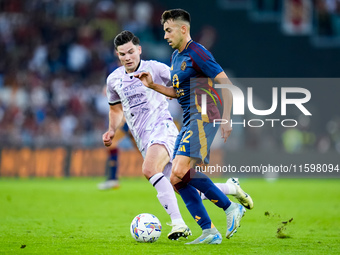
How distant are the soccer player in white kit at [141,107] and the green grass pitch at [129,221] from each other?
100cm

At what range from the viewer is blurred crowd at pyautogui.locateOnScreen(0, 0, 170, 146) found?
1931 cm

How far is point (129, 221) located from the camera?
877 centimetres

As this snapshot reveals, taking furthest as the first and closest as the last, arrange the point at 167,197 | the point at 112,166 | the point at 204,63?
the point at 112,166
the point at 167,197
the point at 204,63

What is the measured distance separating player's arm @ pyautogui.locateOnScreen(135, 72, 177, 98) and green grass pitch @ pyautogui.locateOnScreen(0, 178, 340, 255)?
5.23ft

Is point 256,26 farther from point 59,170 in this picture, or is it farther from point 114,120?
point 114,120

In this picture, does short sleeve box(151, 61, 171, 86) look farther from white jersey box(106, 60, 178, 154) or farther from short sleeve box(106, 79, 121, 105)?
short sleeve box(106, 79, 121, 105)

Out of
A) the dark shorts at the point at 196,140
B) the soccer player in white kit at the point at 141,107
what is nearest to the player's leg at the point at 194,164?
the dark shorts at the point at 196,140

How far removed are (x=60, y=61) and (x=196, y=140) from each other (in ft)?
52.0

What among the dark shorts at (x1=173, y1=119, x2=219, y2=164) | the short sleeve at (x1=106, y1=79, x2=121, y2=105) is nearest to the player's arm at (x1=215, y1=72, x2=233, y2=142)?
the dark shorts at (x1=173, y1=119, x2=219, y2=164)

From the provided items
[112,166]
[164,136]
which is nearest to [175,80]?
[164,136]

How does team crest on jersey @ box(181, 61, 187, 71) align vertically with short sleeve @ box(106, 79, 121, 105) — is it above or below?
above

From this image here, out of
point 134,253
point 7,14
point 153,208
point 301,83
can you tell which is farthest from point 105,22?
point 134,253

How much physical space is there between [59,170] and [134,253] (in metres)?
13.1

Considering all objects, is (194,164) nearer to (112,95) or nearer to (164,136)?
(164,136)
